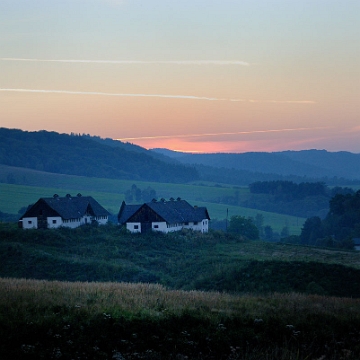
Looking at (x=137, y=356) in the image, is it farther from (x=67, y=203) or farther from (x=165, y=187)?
(x=165, y=187)

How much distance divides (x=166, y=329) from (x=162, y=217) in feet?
161

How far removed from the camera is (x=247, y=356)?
563 inches

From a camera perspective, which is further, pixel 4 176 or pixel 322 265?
pixel 4 176

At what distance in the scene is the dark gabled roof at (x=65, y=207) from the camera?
63.5 m

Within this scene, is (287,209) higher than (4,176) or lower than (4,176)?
lower

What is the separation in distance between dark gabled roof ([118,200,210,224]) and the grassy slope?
57.6 meters

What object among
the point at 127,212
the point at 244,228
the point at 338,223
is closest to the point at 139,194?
the point at 244,228

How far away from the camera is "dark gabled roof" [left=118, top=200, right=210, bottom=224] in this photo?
218 feet

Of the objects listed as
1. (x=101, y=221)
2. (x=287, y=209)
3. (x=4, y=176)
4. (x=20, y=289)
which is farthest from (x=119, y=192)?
(x=20, y=289)

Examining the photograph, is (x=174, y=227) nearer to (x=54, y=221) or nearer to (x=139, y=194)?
(x=54, y=221)

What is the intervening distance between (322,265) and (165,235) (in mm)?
26405

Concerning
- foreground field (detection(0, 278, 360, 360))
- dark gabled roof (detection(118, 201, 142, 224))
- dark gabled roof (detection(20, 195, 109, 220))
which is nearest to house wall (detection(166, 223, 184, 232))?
dark gabled roof (detection(118, 201, 142, 224))

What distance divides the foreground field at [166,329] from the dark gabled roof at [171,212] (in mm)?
46236

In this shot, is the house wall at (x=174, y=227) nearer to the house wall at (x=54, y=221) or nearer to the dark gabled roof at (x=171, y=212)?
the dark gabled roof at (x=171, y=212)
